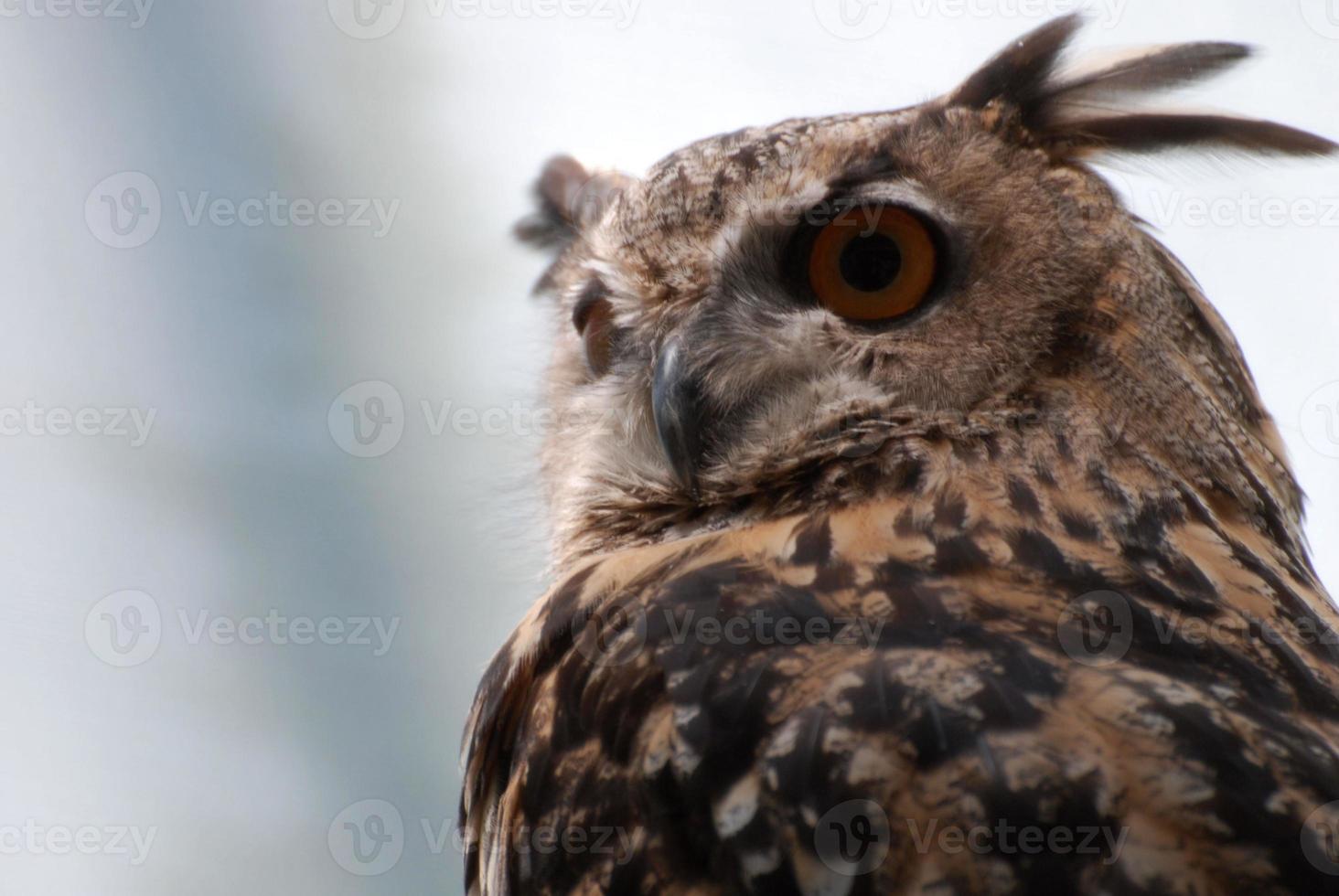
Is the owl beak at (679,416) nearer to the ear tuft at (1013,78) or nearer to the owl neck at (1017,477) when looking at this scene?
the owl neck at (1017,477)

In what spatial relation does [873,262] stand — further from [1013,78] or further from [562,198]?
[562,198]

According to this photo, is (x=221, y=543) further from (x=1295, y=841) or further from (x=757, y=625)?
(x=1295, y=841)

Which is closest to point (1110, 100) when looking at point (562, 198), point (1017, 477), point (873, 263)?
point (873, 263)

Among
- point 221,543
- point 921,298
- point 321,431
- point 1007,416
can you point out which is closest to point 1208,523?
point 1007,416

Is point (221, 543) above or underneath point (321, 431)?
underneath

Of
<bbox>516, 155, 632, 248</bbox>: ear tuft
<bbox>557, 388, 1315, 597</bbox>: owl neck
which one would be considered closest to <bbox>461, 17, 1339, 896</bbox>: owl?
<bbox>557, 388, 1315, 597</bbox>: owl neck

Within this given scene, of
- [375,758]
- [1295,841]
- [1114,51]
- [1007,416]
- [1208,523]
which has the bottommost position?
[375,758]

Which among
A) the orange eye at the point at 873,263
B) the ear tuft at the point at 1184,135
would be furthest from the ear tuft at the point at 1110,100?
the orange eye at the point at 873,263

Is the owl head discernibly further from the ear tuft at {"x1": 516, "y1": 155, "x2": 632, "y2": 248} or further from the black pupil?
the ear tuft at {"x1": 516, "y1": 155, "x2": 632, "y2": 248}

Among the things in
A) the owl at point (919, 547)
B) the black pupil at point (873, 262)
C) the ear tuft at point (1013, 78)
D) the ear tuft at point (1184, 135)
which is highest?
the ear tuft at point (1013, 78)
